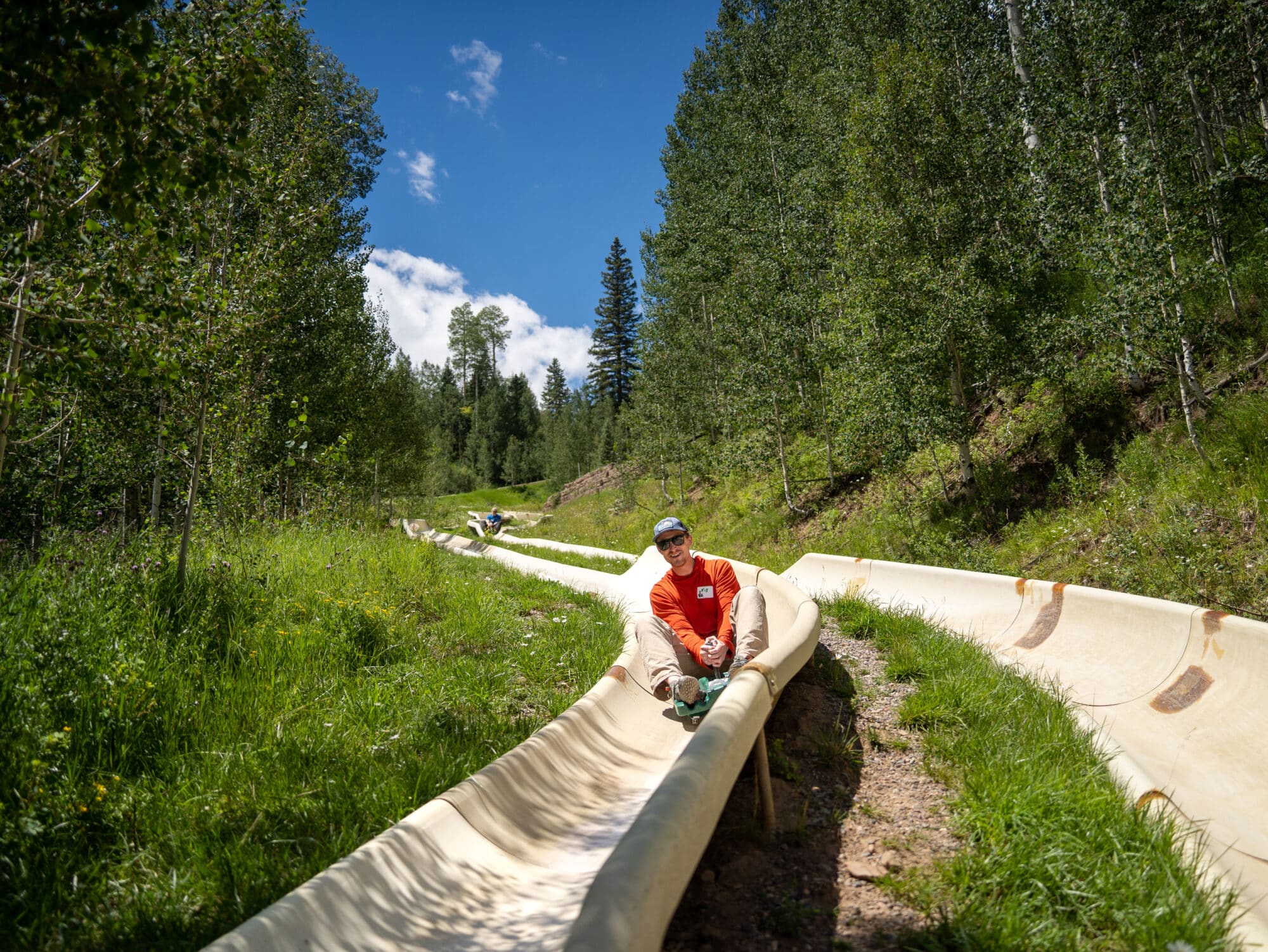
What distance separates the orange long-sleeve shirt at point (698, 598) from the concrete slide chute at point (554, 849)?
77 centimetres

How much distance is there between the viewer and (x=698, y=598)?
15.7ft

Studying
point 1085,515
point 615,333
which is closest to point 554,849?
point 1085,515

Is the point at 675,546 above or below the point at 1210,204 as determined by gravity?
below

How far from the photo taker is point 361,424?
1856cm

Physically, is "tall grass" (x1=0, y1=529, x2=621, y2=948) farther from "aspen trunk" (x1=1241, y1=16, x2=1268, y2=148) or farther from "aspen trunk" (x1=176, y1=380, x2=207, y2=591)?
"aspen trunk" (x1=1241, y1=16, x2=1268, y2=148)

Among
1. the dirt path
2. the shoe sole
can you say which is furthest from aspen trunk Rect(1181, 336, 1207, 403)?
the shoe sole

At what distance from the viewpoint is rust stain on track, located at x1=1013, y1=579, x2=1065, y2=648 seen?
4.95 metres

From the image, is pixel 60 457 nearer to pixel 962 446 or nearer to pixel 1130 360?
pixel 962 446

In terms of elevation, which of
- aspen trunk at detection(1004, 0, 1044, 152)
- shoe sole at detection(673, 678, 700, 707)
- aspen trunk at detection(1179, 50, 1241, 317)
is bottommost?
shoe sole at detection(673, 678, 700, 707)

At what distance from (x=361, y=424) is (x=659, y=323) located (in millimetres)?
12387

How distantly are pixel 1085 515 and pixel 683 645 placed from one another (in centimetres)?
587

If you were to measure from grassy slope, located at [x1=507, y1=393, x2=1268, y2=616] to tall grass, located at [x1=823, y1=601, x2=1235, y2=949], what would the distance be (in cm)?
309

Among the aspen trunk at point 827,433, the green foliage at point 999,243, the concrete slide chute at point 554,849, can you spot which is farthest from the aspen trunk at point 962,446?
the concrete slide chute at point 554,849

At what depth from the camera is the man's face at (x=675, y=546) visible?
185 inches
